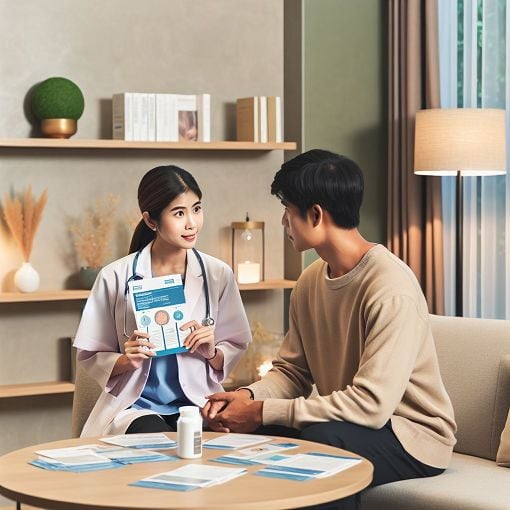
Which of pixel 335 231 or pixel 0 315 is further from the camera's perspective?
pixel 0 315

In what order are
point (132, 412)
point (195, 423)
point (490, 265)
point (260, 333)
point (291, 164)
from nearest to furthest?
point (195, 423)
point (291, 164)
point (132, 412)
point (260, 333)
point (490, 265)

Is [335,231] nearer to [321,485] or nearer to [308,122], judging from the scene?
[321,485]

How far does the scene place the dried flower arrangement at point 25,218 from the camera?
4086 mm

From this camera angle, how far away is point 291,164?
2.72m

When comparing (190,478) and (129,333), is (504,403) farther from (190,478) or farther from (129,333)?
(190,478)

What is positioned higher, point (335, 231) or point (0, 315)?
point (335, 231)

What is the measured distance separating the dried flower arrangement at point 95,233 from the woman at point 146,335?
104 centimetres

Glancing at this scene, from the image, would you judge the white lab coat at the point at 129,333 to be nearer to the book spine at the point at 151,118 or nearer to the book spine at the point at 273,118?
the book spine at the point at 151,118

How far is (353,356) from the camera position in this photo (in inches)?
108

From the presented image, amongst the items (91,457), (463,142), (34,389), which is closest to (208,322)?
(91,457)

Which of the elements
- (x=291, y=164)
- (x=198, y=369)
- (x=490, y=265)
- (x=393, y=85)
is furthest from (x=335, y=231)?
(x=393, y=85)

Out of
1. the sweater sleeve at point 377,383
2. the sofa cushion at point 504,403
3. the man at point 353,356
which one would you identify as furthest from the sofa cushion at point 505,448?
the sweater sleeve at point 377,383

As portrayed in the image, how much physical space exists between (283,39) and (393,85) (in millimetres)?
671

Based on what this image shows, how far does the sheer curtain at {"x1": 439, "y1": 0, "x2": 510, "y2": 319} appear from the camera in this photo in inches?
189
